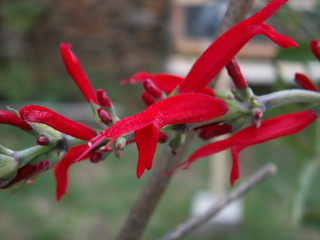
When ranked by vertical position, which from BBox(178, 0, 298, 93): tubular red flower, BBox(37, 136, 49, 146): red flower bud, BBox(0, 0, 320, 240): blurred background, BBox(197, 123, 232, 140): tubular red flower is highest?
BBox(178, 0, 298, 93): tubular red flower

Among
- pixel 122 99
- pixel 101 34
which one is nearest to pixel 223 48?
pixel 122 99

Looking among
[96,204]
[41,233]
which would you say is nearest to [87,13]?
[96,204]

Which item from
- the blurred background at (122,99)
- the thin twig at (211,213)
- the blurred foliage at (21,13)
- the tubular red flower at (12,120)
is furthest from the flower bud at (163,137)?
the blurred foliage at (21,13)

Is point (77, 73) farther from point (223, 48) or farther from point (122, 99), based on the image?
point (122, 99)

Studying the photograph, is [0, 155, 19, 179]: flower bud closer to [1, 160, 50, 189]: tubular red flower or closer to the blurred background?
[1, 160, 50, 189]: tubular red flower

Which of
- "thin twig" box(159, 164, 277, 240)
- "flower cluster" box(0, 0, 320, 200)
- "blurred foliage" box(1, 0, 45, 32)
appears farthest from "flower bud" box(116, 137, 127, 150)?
"blurred foliage" box(1, 0, 45, 32)

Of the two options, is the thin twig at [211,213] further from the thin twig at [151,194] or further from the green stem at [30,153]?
the green stem at [30,153]
